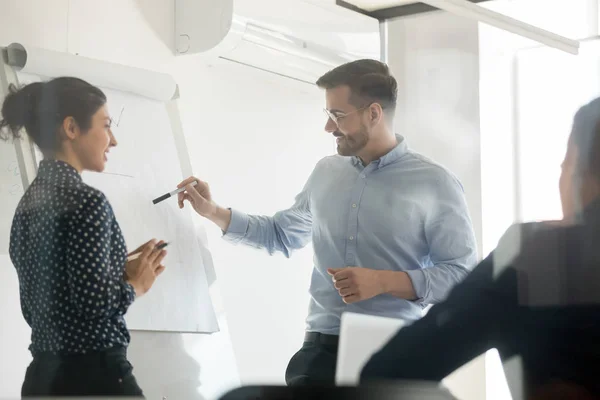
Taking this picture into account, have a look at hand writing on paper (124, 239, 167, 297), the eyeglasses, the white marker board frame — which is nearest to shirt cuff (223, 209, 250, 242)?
the white marker board frame

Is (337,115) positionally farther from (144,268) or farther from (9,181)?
(9,181)

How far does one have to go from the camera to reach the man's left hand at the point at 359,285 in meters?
2.05

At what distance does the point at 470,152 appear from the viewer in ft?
7.68

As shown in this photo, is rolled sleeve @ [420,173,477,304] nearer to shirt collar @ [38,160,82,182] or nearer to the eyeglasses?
the eyeglasses

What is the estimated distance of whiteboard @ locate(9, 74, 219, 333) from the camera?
1.87 meters

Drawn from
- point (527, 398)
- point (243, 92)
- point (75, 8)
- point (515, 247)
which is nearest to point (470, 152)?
point (515, 247)

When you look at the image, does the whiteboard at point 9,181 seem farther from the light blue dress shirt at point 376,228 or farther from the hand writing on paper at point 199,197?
the light blue dress shirt at point 376,228

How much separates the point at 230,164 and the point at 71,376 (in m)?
0.82

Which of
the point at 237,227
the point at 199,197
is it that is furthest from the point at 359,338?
the point at 199,197

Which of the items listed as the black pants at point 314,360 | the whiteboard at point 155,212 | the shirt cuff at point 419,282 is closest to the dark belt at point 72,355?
the whiteboard at point 155,212

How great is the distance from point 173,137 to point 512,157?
93 cm

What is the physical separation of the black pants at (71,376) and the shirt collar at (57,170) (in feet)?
1.19

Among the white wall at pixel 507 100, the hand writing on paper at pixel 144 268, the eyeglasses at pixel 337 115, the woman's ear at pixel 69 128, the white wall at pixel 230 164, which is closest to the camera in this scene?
the woman's ear at pixel 69 128

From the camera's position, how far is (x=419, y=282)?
2.04 metres
